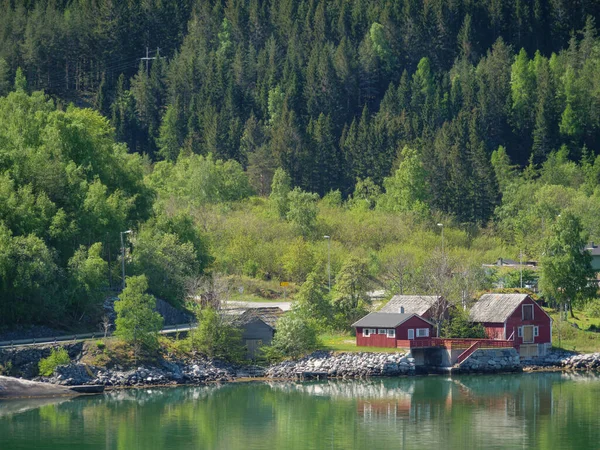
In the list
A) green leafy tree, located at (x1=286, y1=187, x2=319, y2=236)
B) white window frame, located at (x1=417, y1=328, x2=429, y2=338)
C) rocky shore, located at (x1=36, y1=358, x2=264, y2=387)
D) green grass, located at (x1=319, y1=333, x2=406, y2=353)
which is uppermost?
green leafy tree, located at (x1=286, y1=187, x2=319, y2=236)

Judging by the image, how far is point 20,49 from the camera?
16050 centimetres

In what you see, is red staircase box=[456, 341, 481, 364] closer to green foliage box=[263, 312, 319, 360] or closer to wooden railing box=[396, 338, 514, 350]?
wooden railing box=[396, 338, 514, 350]

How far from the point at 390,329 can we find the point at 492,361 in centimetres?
647

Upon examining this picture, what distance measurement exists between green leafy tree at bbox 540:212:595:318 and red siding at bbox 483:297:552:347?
242 inches

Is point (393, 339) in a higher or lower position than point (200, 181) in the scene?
lower

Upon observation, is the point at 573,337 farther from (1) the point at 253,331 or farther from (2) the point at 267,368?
(1) the point at 253,331

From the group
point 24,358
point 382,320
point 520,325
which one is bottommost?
point 24,358

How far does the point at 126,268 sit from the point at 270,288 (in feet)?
67.7

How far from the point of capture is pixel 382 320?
7919 centimetres

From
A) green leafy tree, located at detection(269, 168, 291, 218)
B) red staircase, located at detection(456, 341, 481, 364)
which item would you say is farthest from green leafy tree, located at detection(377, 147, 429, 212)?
red staircase, located at detection(456, 341, 481, 364)

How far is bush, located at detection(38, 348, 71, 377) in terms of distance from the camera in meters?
69.4

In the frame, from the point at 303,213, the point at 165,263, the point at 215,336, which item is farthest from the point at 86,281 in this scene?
the point at 303,213

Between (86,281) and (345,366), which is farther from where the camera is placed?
(86,281)

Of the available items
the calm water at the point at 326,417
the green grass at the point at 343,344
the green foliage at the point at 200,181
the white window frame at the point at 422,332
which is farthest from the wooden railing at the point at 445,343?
the green foliage at the point at 200,181
